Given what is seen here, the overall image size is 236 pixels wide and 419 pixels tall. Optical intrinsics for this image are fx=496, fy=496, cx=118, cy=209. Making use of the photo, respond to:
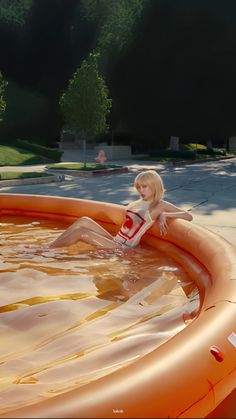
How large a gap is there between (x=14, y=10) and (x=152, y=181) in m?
44.7

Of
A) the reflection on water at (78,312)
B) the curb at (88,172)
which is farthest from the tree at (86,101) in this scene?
the reflection on water at (78,312)

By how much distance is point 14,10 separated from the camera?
45.5 metres

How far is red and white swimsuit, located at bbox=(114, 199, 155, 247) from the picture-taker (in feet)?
19.7

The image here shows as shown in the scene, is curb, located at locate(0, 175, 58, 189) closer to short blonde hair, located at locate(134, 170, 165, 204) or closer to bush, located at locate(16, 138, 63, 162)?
short blonde hair, located at locate(134, 170, 165, 204)

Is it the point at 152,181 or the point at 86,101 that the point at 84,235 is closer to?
the point at 152,181

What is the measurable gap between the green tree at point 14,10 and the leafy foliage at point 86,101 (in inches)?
843

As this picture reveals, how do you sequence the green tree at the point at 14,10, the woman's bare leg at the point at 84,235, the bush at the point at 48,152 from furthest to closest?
the green tree at the point at 14,10 → the bush at the point at 48,152 → the woman's bare leg at the point at 84,235

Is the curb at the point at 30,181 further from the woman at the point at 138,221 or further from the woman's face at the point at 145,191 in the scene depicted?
the woman's face at the point at 145,191

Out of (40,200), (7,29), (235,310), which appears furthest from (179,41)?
(235,310)

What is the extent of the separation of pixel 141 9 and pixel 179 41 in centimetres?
583

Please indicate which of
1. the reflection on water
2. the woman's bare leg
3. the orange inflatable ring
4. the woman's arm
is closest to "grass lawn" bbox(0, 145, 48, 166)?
the woman's bare leg

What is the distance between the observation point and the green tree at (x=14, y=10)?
144ft

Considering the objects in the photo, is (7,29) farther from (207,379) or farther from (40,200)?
(207,379)

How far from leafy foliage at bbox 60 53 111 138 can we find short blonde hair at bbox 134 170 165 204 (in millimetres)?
20414
